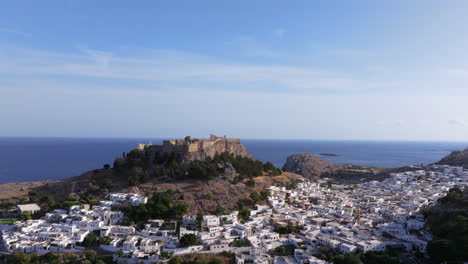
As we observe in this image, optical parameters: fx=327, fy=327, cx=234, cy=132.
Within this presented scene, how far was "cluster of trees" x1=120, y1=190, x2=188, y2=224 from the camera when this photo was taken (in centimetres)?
2863

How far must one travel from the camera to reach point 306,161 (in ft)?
248

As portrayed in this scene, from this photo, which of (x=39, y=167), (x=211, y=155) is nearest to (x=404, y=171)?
(x=211, y=155)

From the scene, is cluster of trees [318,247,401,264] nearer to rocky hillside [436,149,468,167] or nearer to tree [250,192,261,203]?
tree [250,192,261,203]

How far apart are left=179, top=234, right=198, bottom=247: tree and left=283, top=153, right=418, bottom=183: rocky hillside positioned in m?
45.0

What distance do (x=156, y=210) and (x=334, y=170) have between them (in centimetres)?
5074

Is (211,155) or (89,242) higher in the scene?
(211,155)

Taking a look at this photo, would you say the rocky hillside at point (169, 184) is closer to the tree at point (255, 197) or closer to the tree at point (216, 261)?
the tree at point (255, 197)

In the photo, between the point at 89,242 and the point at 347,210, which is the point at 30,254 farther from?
the point at 347,210

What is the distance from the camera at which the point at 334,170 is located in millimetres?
70812

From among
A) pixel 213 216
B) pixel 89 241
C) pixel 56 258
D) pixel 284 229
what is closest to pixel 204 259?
pixel 213 216

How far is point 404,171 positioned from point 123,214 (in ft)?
170

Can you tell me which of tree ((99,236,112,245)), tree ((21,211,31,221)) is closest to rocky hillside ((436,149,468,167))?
tree ((99,236,112,245))

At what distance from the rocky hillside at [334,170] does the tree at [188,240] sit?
45022 millimetres

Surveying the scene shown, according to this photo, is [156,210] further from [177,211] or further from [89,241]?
[89,241]
